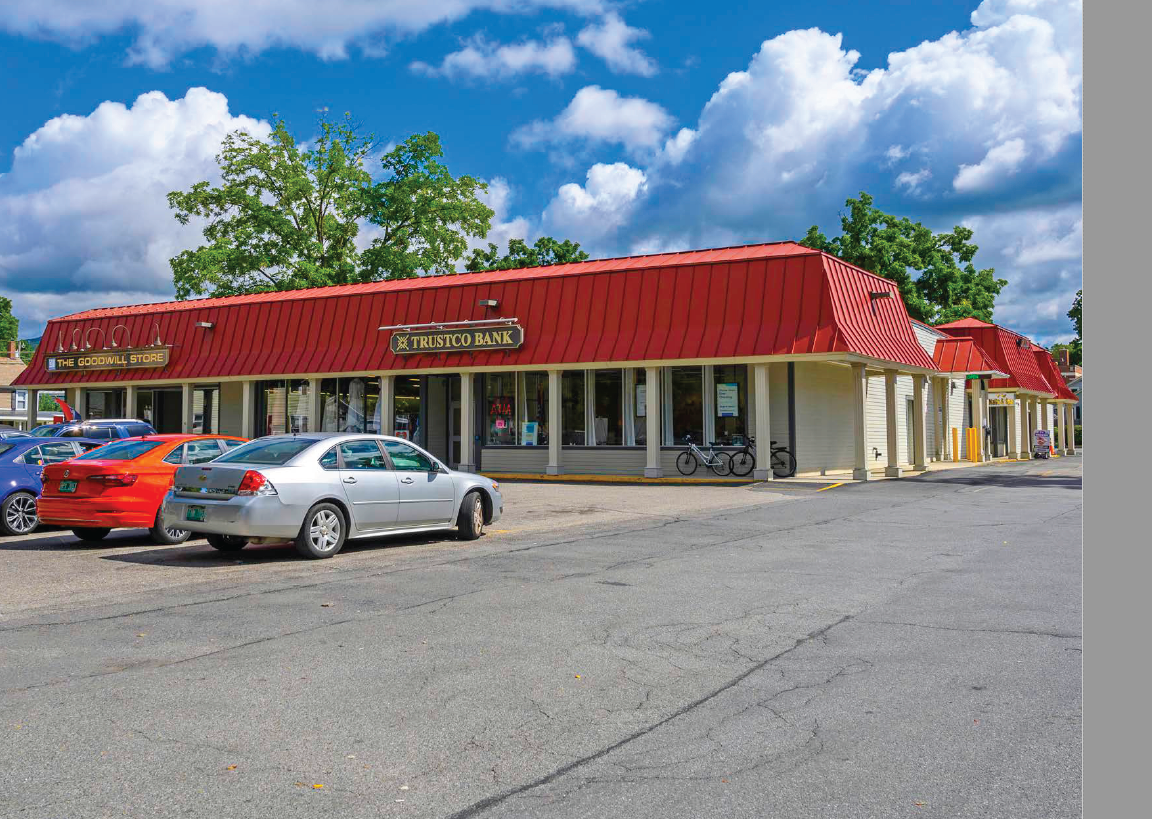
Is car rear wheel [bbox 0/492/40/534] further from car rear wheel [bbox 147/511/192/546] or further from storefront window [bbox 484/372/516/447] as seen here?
storefront window [bbox 484/372/516/447]

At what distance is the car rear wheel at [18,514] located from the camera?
14.1 metres

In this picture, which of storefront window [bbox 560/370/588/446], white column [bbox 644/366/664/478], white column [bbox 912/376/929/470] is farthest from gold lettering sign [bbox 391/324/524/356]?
white column [bbox 912/376/929/470]

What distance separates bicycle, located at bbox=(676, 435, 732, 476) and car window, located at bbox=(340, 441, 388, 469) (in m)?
14.5

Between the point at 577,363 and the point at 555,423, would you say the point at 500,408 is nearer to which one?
the point at 555,423

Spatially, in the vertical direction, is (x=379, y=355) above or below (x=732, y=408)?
above

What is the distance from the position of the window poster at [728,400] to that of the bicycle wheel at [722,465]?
49.0 inches

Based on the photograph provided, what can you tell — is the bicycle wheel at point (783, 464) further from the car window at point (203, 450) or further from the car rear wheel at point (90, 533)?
the car rear wheel at point (90, 533)

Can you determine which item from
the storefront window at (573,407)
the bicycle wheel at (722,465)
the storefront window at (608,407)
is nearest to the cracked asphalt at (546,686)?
the bicycle wheel at (722,465)

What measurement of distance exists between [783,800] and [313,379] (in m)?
29.9

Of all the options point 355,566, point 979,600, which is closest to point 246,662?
point 355,566

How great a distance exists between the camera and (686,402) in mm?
26781

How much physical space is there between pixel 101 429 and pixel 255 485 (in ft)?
39.0

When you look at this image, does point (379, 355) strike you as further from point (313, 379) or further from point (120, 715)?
point (120, 715)

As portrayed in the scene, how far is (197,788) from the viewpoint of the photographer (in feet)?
13.3
